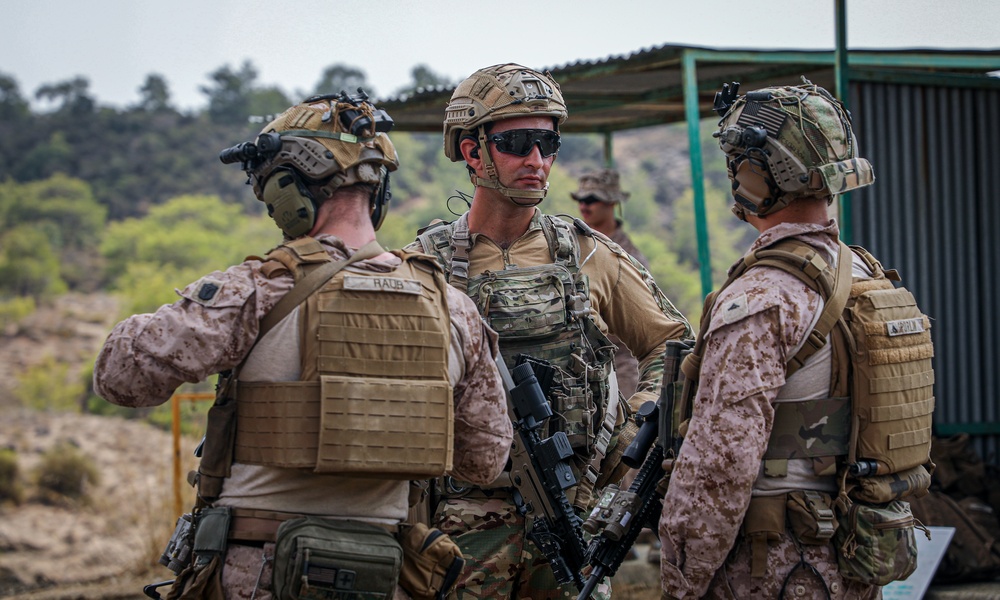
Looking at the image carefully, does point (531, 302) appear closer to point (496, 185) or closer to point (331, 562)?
point (496, 185)

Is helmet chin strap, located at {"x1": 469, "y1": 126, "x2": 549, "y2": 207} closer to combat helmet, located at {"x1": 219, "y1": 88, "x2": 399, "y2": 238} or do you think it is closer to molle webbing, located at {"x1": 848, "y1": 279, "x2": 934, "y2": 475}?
combat helmet, located at {"x1": 219, "y1": 88, "x2": 399, "y2": 238}

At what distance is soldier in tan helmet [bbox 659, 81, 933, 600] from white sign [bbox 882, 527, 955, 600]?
2897 mm

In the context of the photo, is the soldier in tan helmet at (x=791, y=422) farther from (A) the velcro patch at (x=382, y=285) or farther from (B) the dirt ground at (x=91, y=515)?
(B) the dirt ground at (x=91, y=515)

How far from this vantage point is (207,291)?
2.72m

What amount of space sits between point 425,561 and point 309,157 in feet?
3.60

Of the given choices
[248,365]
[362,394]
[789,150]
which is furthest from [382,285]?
[789,150]

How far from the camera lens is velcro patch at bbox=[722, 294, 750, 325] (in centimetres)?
292

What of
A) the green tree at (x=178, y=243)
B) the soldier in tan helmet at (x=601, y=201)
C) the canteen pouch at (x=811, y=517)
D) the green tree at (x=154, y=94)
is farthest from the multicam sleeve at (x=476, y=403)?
the green tree at (x=154, y=94)

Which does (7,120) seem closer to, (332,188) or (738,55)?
(738,55)

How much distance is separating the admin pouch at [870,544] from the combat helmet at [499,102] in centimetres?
162

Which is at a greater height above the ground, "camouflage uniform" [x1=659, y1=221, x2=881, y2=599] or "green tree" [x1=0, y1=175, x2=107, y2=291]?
"green tree" [x1=0, y1=175, x2=107, y2=291]

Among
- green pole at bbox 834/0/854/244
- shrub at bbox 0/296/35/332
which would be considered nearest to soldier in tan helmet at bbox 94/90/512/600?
green pole at bbox 834/0/854/244

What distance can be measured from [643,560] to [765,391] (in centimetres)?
545

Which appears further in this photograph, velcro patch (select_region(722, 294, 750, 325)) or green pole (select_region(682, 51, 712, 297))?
green pole (select_region(682, 51, 712, 297))
